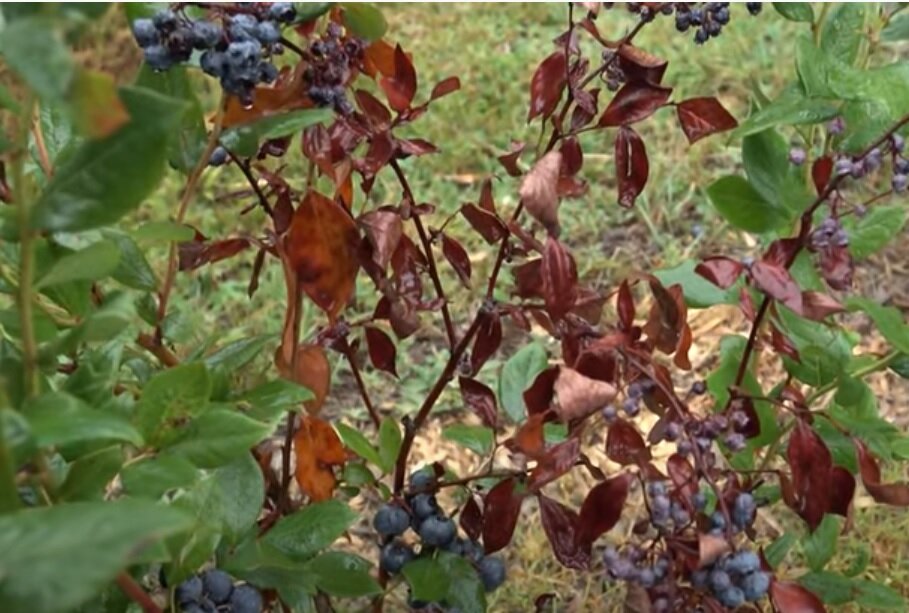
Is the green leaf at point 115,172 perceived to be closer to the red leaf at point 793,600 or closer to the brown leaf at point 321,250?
the brown leaf at point 321,250

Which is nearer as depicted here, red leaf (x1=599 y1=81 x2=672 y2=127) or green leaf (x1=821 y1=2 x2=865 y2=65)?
red leaf (x1=599 y1=81 x2=672 y2=127)

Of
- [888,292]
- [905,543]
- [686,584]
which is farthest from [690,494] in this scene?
[888,292]

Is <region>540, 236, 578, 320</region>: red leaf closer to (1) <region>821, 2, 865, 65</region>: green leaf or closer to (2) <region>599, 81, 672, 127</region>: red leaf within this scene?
(2) <region>599, 81, 672, 127</region>: red leaf

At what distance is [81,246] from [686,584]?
57 cm

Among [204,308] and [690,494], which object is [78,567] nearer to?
[690,494]

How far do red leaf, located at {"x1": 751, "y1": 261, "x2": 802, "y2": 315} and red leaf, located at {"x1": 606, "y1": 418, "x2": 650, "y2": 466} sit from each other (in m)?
0.15

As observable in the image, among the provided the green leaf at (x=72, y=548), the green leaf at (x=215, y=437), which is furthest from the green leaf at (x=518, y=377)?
the green leaf at (x=72, y=548)

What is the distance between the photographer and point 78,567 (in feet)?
1.75

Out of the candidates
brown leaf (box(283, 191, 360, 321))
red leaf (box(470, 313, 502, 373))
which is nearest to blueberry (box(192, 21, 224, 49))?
brown leaf (box(283, 191, 360, 321))

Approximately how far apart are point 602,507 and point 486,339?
18 cm

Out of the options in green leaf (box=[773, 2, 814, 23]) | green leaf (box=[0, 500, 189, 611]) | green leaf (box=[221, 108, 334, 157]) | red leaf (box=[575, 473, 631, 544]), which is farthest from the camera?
green leaf (box=[773, 2, 814, 23])

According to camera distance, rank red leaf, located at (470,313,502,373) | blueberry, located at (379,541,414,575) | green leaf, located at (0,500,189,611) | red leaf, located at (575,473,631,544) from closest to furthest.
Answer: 1. green leaf, located at (0,500,189,611)
2. red leaf, located at (575,473,631,544)
3. red leaf, located at (470,313,502,373)
4. blueberry, located at (379,541,414,575)

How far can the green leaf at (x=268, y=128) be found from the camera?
889 mm

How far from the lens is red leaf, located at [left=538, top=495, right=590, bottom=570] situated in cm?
109
